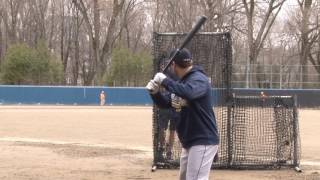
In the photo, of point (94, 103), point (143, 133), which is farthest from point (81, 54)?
point (143, 133)

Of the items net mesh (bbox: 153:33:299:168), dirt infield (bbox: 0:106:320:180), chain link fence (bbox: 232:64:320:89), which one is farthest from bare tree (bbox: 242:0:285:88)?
net mesh (bbox: 153:33:299:168)

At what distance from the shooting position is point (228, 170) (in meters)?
12.7

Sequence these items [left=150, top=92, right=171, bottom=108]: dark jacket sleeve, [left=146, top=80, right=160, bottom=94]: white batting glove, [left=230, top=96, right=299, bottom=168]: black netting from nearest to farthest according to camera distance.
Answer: [left=146, top=80, right=160, bottom=94]: white batting glove → [left=150, top=92, right=171, bottom=108]: dark jacket sleeve → [left=230, top=96, right=299, bottom=168]: black netting

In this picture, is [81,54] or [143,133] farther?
[81,54]

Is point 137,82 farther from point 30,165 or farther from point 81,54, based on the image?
point 30,165

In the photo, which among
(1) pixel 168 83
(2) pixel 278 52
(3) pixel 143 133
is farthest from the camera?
(2) pixel 278 52

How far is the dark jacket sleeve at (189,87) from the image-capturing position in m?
6.25

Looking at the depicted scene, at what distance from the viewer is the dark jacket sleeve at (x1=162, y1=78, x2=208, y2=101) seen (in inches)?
246

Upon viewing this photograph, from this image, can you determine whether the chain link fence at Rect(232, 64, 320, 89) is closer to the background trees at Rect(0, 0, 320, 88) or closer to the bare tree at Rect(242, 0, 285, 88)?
the background trees at Rect(0, 0, 320, 88)

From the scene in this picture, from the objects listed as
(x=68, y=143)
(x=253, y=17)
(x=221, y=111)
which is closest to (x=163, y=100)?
(x=221, y=111)

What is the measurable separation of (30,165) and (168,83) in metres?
7.35

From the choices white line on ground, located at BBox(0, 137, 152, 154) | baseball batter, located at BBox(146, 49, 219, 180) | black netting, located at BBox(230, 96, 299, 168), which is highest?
baseball batter, located at BBox(146, 49, 219, 180)

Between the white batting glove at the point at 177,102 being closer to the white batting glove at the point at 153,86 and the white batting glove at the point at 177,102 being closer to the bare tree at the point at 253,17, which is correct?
the white batting glove at the point at 153,86

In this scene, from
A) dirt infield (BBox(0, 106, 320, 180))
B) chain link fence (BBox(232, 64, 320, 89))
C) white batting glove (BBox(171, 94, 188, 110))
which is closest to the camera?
white batting glove (BBox(171, 94, 188, 110))
